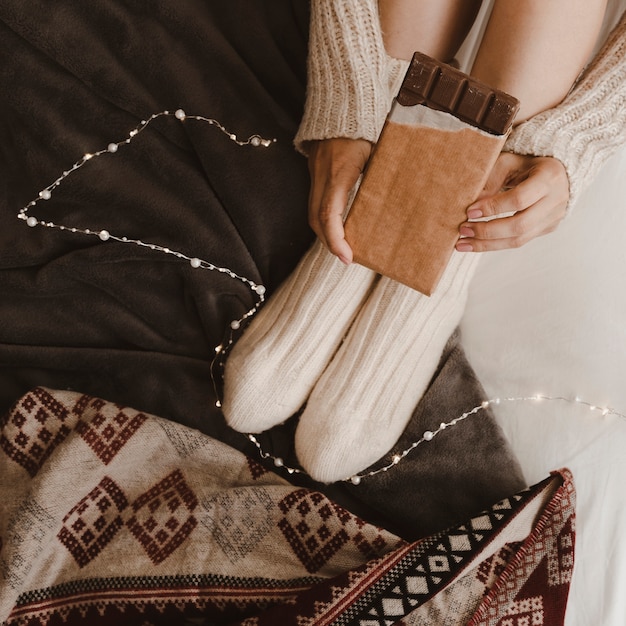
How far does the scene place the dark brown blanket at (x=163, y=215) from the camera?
765mm

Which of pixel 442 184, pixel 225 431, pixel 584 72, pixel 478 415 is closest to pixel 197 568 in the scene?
pixel 225 431

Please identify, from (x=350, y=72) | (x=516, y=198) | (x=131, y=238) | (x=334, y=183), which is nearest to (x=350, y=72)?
(x=350, y=72)

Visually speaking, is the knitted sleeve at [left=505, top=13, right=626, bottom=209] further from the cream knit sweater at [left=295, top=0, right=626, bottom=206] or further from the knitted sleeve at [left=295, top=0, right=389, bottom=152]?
the knitted sleeve at [left=295, top=0, right=389, bottom=152]

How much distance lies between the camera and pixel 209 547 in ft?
2.35

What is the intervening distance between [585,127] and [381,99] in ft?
0.68

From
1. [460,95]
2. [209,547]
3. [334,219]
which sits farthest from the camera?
[209,547]

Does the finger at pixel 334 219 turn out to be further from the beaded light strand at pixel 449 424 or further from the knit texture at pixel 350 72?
the beaded light strand at pixel 449 424

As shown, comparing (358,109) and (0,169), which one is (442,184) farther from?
(0,169)

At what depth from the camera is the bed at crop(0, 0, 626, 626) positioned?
714 millimetres

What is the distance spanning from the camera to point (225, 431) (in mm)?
806

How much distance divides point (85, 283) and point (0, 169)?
18 centimetres

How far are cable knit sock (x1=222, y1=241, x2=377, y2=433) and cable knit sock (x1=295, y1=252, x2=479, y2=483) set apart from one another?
0.02 meters

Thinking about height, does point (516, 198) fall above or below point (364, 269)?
above

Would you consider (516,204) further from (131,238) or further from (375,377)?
(131,238)
